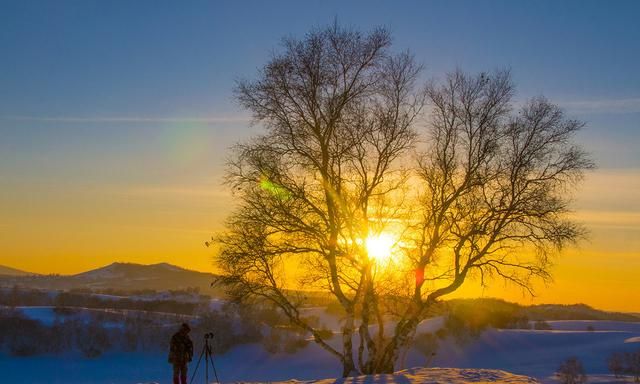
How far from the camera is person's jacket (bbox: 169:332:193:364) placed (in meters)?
19.8

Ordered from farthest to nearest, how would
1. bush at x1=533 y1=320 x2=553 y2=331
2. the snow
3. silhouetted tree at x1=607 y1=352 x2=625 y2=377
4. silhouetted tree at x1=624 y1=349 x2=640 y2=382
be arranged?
1. bush at x1=533 y1=320 x2=553 y2=331
2. silhouetted tree at x1=607 y1=352 x2=625 y2=377
3. silhouetted tree at x1=624 y1=349 x2=640 y2=382
4. the snow

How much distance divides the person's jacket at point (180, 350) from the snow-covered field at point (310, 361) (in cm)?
2796

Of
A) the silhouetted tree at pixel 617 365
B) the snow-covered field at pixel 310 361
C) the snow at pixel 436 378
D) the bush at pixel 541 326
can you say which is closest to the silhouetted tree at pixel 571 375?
the silhouetted tree at pixel 617 365

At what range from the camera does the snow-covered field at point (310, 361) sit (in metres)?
49.0

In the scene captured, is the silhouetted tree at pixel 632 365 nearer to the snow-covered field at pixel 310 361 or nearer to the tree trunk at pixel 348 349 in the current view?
the snow-covered field at pixel 310 361

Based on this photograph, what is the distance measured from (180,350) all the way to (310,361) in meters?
33.8

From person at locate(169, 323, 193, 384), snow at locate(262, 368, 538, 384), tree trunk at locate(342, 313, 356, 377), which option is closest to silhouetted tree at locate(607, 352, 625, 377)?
tree trunk at locate(342, 313, 356, 377)

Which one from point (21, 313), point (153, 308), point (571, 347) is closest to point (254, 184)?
point (571, 347)

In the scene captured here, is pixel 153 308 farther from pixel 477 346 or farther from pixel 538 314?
pixel 538 314

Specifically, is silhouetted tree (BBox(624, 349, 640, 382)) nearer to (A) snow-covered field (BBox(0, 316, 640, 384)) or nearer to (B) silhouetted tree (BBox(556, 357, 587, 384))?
(A) snow-covered field (BBox(0, 316, 640, 384))

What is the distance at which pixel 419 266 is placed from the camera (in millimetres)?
23922

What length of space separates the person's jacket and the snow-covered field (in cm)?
2796

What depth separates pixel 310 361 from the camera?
52469 mm

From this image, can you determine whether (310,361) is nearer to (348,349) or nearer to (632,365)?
(632,365)
